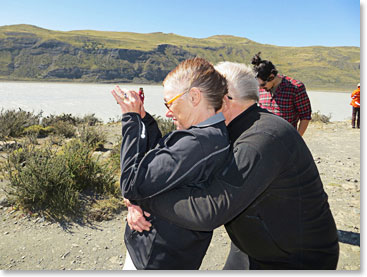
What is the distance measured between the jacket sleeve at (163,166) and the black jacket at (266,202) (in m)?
0.06

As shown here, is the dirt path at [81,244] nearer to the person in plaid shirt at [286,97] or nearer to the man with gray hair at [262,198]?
the person in plaid shirt at [286,97]

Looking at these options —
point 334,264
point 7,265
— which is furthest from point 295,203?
point 7,265

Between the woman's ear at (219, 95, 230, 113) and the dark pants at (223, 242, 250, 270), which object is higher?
the woman's ear at (219, 95, 230, 113)

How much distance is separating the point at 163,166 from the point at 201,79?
0.39 meters

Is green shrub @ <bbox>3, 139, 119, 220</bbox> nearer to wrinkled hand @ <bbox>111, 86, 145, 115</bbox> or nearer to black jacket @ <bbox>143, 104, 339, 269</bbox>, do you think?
wrinkled hand @ <bbox>111, 86, 145, 115</bbox>

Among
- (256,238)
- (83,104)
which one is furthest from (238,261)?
(83,104)

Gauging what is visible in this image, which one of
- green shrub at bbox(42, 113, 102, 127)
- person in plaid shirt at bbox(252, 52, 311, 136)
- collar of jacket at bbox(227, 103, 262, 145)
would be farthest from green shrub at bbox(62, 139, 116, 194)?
green shrub at bbox(42, 113, 102, 127)

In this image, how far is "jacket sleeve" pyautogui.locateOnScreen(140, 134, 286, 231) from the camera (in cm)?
103

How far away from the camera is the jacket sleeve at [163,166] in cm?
106

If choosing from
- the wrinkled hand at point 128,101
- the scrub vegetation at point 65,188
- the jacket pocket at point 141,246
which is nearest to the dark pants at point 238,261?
the jacket pocket at point 141,246

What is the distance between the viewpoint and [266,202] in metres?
1.15

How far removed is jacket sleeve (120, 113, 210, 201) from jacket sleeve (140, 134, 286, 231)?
6cm

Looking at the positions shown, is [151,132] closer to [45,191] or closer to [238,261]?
[238,261]

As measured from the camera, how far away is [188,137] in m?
1.11
